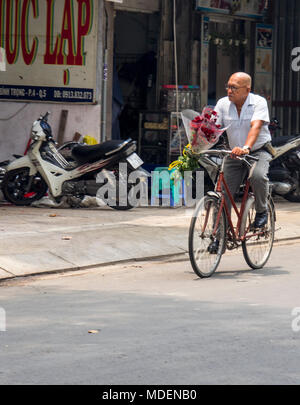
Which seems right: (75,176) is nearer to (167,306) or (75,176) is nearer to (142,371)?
(167,306)

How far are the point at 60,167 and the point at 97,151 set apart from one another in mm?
636

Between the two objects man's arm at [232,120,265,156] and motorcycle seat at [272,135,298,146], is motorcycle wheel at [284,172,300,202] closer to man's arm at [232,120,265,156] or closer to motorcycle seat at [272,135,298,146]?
motorcycle seat at [272,135,298,146]

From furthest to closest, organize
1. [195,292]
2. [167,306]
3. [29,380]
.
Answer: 1. [195,292]
2. [167,306]
3. [29,380]

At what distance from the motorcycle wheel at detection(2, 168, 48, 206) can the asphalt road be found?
183 inches

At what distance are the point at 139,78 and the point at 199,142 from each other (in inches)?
384

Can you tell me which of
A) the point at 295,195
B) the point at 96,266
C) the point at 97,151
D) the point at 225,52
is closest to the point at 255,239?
the point at 96,266

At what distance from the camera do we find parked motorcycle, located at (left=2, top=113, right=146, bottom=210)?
41.9 ft

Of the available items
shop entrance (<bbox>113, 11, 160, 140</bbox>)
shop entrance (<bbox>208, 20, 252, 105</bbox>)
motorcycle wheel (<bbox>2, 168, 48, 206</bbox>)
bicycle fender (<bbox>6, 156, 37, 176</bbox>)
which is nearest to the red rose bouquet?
bicycle fender (<bbox>6, 156, 37, 176</bbox>)

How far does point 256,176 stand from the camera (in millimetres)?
8484

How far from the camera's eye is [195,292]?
744 cm

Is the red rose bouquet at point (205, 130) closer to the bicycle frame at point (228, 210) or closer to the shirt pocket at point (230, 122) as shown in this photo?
the shirt pocket at point (230, 122)

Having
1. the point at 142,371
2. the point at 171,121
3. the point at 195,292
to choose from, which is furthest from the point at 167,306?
the point at 171,121

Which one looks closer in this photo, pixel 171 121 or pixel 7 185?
pixel 7 185

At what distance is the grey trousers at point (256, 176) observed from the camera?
8.51 meters
